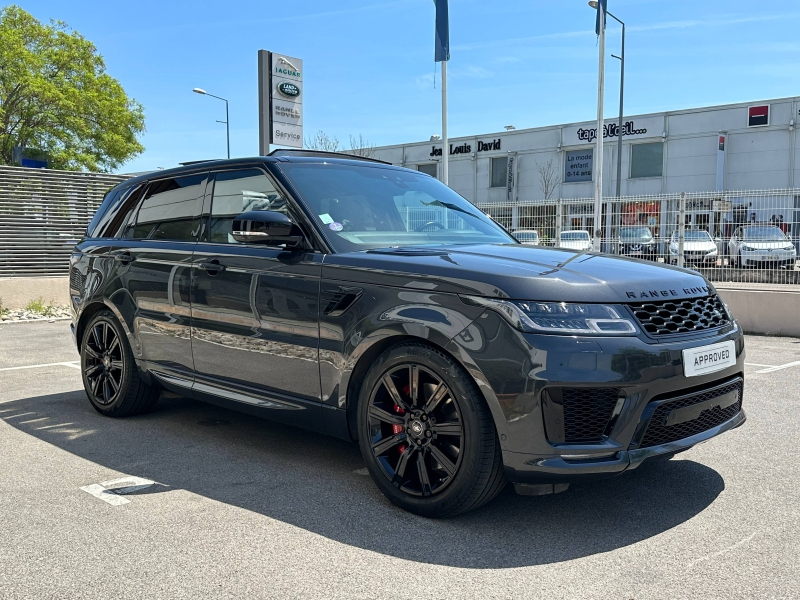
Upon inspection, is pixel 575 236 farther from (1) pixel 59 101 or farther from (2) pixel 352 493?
(1) pixel 59 101

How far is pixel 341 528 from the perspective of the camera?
3.41 meters

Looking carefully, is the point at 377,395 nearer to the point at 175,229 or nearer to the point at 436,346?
the point at 436,346

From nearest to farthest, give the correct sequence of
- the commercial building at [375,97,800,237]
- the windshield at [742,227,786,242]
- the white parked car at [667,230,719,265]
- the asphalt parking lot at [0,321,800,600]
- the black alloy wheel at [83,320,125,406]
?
the asphalt parking lot at [0,321,800,600]
the black alloy wheel at [83,320,125,406]
the windshield at [742,227,786,242]
the white parked car at [667,230,719,265]
the commercial building at [375,97,800,237]

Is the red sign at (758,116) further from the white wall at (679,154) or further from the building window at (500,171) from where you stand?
the building window at (500,171)

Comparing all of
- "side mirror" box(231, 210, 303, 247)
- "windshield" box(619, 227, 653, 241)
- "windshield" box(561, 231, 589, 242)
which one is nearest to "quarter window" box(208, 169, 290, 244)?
"side mirror" box(231, 210, 303, 247)

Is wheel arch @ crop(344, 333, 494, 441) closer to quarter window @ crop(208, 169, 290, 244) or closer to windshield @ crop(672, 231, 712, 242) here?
quarter window @ crop(208, 169, 290, 244)

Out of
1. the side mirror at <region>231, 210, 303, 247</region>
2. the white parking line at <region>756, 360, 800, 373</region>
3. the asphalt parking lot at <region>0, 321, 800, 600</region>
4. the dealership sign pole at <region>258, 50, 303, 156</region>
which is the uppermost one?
the dealership sign pole at <region>258, 50, 303, 156</region>

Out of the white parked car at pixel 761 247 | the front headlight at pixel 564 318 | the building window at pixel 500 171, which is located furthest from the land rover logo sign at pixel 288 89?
the building window at pixel 500 171

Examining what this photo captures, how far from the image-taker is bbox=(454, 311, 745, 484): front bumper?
310 cm

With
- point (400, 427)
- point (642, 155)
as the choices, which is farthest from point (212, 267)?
point (642, 155)

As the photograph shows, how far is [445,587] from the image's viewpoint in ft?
9.24

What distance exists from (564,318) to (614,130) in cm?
4074

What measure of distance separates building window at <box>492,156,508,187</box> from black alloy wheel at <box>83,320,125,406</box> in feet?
137

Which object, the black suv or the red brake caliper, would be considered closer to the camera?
the black suv
